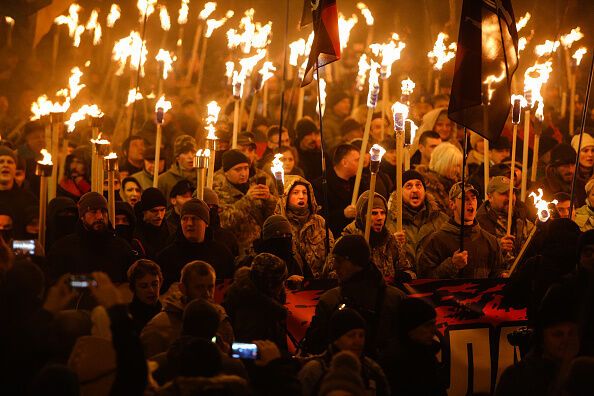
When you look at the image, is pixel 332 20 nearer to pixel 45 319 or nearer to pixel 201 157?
pixel 201 157

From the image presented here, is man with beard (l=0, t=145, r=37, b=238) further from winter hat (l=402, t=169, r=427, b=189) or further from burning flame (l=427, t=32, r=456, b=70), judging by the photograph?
burning flame (l=427, t=32, r=456, b=70)

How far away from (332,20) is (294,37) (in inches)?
500

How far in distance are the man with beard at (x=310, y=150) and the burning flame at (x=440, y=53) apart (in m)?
3.05

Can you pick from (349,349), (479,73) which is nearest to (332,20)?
(479,73)

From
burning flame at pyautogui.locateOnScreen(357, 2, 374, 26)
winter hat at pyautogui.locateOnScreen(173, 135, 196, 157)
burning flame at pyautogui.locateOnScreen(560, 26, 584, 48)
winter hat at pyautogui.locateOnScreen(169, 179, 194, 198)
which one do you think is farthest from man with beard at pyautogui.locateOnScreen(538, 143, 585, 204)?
burning flame at pyautogui.locateOnScreen(357, 2, 374, 26)

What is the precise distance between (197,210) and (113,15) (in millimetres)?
11894

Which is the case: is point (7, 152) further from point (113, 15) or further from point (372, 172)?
point (113, 15)

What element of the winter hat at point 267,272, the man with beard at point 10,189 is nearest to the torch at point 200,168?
the winter hat at point 267,272

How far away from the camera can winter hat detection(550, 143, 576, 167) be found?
1203cm

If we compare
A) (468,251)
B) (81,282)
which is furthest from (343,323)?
(468,251)

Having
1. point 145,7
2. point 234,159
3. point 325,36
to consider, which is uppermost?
point 145,7

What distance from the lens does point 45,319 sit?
5812 millimetres

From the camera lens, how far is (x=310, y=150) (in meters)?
12.9

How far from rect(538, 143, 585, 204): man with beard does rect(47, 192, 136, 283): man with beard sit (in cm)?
519
